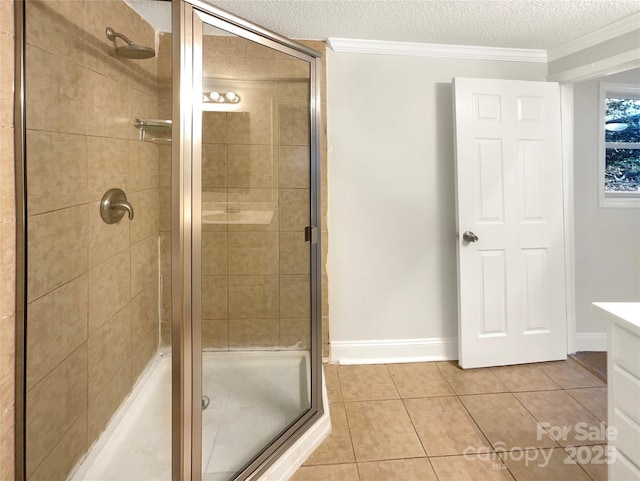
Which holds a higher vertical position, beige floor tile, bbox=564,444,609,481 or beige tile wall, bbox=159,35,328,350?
beige tile wall, bbox=159,35,328,350

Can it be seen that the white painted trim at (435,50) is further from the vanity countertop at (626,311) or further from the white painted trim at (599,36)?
the vanity countertop at (626,311)

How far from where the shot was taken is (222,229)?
1.49 m

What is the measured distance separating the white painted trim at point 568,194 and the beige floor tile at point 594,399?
0.61m

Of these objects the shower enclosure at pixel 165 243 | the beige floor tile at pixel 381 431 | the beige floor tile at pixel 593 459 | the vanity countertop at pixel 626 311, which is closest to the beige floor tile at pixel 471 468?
the beige floor tile at pixel 381 431

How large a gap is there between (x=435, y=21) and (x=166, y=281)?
2111mm

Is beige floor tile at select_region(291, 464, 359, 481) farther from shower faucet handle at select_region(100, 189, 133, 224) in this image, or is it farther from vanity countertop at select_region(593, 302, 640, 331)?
shower faucet handle at select_region(100, 189, 133, 224)

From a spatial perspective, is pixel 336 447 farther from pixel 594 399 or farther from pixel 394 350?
pixel 594 399

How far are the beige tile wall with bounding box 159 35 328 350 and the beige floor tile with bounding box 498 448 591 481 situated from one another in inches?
42.3

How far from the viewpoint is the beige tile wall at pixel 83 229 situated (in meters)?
1.26

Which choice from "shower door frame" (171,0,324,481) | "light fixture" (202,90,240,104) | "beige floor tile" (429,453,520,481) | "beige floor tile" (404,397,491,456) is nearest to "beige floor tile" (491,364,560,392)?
"beige floor tile" (404,397,491,456)

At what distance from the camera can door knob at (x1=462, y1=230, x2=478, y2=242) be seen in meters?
2.45

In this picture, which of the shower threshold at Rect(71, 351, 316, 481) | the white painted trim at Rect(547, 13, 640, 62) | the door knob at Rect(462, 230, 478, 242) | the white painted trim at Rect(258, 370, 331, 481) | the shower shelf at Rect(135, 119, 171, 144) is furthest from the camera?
the door knob at Rect(462, 230, 478, 242)

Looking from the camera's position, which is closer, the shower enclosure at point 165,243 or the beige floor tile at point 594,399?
the shower enclosure at point 165,243

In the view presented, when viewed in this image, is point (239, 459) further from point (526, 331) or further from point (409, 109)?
point (409, 109)
